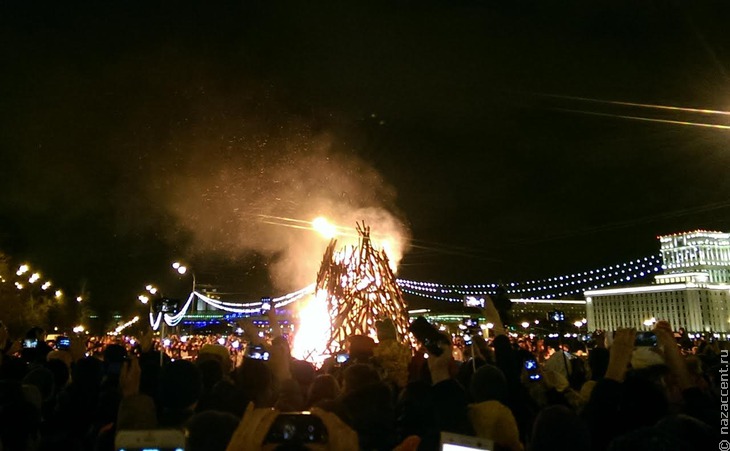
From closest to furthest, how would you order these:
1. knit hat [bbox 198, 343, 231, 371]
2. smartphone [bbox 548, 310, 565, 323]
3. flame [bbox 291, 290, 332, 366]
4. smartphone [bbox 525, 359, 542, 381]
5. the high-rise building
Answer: knit hat [bbox 198, 343, 231, 371] → smartphone [bbox 525, 359, 542, 381] → smartphone [bbox 548, 310, 565, 323] → flame [bbox 291, 290, 332, 366] → the high-rise building

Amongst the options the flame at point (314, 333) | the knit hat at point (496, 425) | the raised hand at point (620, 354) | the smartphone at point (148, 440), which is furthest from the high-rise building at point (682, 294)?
the smartphone at point (148, 440)

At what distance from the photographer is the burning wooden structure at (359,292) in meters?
15.6

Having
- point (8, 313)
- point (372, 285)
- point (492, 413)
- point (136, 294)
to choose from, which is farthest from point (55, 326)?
point (492, 413)

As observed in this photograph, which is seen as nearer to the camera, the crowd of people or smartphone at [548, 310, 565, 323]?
the crowd of people

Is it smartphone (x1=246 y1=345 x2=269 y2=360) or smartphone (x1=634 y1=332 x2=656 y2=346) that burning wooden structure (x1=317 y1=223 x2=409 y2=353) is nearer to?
smartphone (x1=246 y1=345 x2=269 y2=360)

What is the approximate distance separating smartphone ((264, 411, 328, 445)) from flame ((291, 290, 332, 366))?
12.7 m

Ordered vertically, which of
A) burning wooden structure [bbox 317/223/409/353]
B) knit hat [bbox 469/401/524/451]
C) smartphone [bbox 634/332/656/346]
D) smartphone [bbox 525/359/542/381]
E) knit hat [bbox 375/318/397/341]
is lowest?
knit hat [bbox 469/401/524/451]

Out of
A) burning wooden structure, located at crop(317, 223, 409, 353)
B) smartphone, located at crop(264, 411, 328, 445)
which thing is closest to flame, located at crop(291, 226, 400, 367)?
burning wooden structure, located at crop(317, 223, 409, 353)

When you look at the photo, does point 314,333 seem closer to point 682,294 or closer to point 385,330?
point 385,330

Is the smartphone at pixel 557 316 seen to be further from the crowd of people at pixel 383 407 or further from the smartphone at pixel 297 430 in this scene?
the smartphone at pixel 297 430

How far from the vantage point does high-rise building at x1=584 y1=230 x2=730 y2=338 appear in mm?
110562

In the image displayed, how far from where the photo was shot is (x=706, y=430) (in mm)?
2814

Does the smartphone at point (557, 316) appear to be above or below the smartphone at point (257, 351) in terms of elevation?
above

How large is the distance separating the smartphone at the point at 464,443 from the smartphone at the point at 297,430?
1.80 feet
